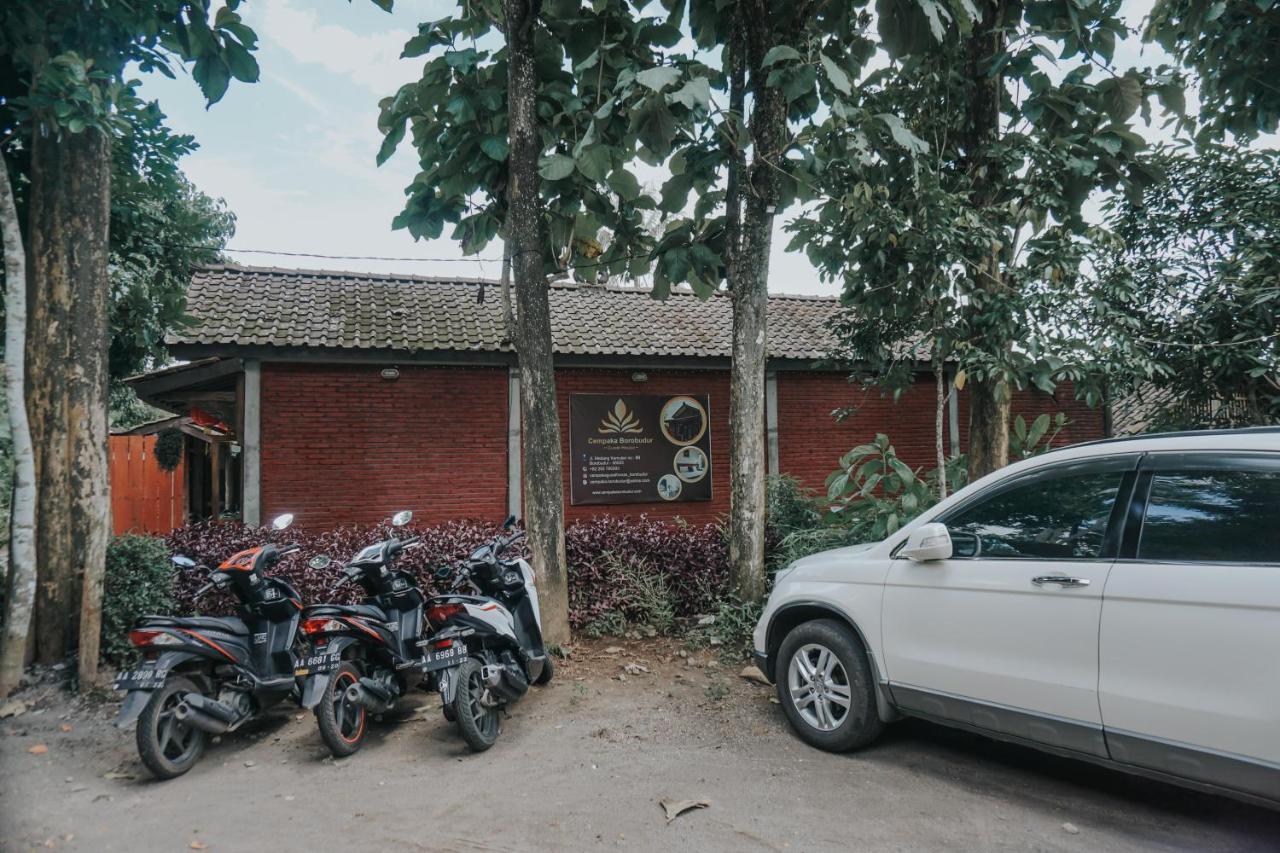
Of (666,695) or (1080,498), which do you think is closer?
(1080,498)

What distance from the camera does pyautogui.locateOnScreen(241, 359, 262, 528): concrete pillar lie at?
9.93 metres

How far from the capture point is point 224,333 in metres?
9.83

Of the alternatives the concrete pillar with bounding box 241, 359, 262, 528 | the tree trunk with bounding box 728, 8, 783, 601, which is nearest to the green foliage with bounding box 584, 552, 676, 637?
the tree trunk with bounding box 728, 8, 783, 601

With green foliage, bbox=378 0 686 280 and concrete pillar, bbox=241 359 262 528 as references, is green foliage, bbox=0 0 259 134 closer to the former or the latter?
green foliage, bbox=378 0 686 280

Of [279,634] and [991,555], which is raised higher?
[991,555]

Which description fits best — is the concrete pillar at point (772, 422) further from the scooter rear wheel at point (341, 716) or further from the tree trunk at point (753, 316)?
the scooter rear wheel at point (341, 716)

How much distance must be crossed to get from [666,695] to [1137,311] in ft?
22.3

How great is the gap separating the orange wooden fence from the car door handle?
1469 centimetres

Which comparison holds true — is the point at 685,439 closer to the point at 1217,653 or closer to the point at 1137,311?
the point at 1137,311

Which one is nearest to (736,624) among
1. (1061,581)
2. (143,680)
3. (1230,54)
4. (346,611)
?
(346,611)

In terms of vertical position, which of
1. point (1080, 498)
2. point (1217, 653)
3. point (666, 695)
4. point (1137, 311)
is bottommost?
point (666, 695)

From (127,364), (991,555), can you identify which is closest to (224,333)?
(127,364)

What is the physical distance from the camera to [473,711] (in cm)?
438

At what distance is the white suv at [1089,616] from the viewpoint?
2807 mm
